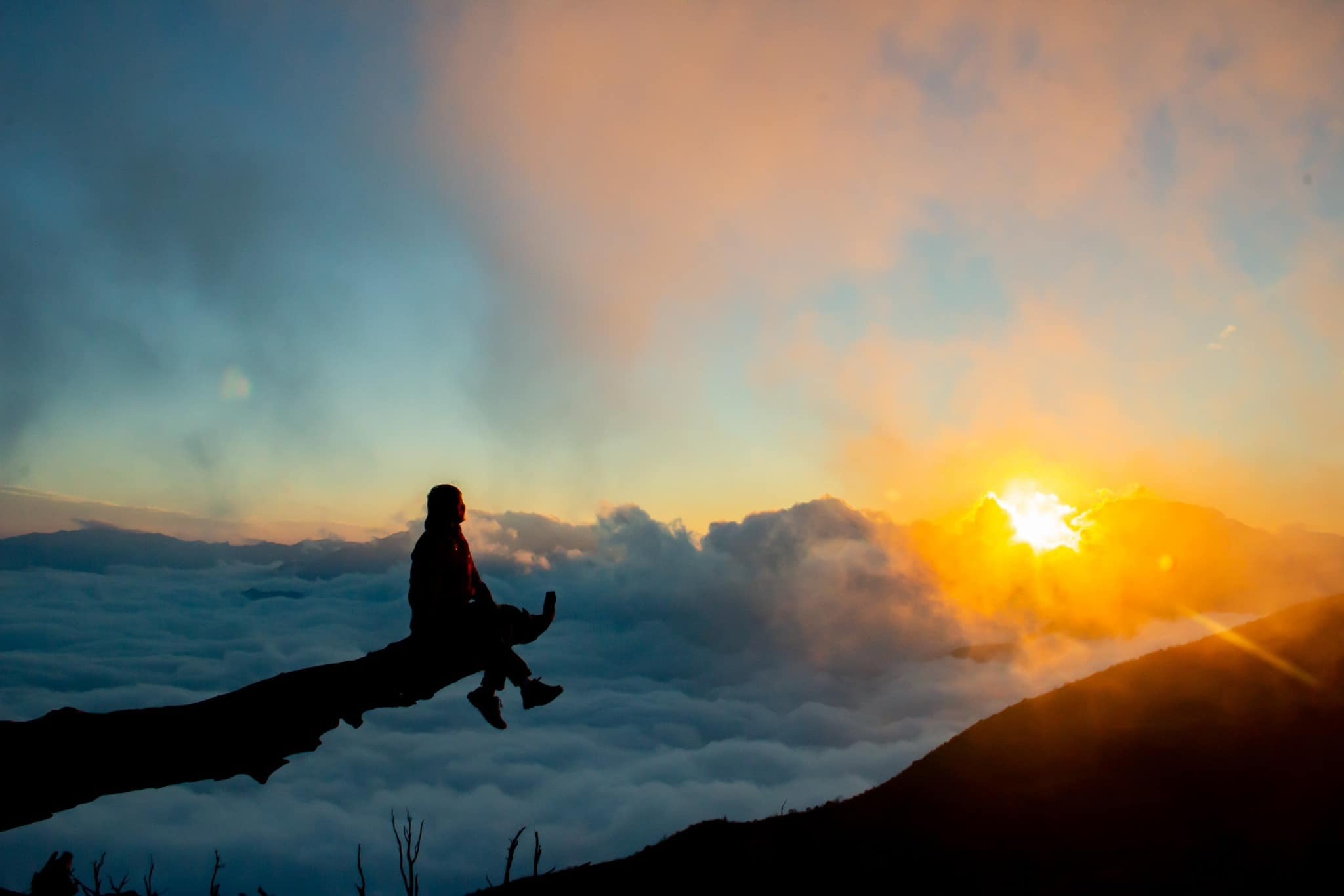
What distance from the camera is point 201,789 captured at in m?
187

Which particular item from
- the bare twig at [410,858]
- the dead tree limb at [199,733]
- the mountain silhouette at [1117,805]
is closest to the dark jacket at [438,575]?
the dead tree limb at [199,733]

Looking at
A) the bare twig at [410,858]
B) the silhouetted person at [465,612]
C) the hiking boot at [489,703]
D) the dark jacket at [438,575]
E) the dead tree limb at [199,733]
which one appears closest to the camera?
the dead tree limb at [199,733]

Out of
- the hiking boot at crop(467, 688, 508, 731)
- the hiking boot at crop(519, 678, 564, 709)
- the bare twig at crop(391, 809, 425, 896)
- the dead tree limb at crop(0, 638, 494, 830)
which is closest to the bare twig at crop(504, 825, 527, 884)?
the bare twig at crop(391, 809, 425, 896)

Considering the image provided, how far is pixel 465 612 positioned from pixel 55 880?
→ 502cm

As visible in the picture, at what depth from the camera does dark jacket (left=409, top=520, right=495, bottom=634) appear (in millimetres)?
6211

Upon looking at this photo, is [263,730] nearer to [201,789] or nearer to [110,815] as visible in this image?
[110,815]

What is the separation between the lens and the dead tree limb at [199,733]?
4715mm

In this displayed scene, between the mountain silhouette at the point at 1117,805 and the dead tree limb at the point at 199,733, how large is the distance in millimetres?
19276

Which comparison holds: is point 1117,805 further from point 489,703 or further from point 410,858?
point 489,703

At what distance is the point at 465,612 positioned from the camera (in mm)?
5480

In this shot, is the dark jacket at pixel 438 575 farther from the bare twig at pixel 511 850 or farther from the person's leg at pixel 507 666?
the bare twig at pixel 511 850

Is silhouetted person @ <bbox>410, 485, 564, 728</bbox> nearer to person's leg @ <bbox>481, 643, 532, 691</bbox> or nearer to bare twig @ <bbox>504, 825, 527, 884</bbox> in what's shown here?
person's leg @ <bbox>481, 643, 532, 691</bbox>

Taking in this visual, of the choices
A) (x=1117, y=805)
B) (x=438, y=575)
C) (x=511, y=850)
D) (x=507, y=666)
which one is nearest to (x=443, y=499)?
(x=438, y=575)

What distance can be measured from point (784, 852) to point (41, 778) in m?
25.3
